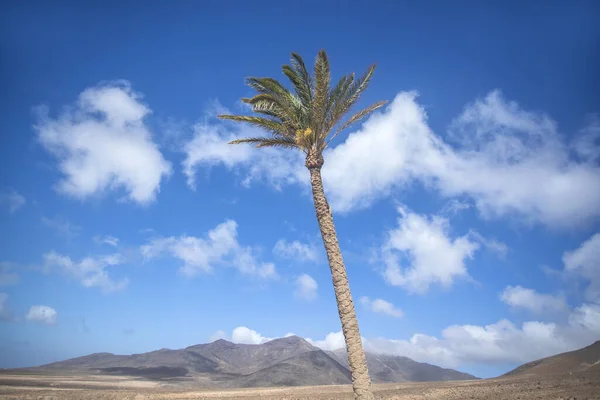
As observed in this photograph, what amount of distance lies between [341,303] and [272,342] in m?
177

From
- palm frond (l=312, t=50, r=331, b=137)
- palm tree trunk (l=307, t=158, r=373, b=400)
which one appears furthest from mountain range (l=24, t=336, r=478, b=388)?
palm frond (l=312, t=50, r=331, b=137)

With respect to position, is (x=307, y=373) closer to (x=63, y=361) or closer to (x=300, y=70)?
(x=300, y=70)

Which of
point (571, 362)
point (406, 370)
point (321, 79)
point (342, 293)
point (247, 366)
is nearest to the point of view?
point (342, 293)

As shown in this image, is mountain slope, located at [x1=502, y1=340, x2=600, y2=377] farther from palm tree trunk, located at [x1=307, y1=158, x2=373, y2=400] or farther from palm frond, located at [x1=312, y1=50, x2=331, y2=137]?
palm frond, located at [x1=312, y1=50, x2=331, y2=137]

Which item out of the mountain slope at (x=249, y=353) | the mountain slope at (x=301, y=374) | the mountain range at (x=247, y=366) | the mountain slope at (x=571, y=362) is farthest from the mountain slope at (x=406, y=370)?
the mountain slope at (x=571, y=362)

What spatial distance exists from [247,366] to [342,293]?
158301mm

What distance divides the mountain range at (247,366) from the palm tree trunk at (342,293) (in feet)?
269

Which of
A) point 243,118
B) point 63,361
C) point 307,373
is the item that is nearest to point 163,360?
point 63,361

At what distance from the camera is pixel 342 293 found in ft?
44.8

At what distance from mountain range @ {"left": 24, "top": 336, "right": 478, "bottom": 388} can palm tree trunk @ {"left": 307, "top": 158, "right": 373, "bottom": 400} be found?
8203 cm

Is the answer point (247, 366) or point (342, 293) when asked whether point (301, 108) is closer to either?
point (342, 293)

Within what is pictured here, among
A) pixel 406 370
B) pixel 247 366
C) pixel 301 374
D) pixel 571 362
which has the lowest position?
pixel 406 370

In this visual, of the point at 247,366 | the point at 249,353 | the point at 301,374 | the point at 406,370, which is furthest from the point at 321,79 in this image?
the point at 406,370

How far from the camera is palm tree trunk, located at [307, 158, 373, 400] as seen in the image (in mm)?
12766
